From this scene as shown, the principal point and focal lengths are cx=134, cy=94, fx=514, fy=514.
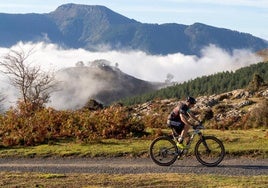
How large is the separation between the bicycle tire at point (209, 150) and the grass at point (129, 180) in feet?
6.25

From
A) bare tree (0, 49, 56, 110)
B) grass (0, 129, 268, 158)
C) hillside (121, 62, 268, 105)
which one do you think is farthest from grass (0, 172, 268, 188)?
hillside (121, 62, 268, 105)

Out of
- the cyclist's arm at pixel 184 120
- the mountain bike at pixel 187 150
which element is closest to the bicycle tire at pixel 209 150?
the mountain bike at pixel 187 150

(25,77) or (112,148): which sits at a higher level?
(25,77)

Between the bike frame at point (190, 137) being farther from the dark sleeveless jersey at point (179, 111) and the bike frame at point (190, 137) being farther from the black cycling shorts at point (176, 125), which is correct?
the dark sleeveless jersey at point (179, 111)

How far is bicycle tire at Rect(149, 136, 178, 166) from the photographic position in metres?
17.1

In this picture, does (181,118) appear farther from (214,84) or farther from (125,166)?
(214,84)

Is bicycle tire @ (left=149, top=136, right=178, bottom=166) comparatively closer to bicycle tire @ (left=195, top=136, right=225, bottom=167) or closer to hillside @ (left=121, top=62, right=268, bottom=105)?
bicycle tire @ (left=195, top=136, right=225, bottom=167)

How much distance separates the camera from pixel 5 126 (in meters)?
23.9

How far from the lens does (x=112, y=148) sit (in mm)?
19828

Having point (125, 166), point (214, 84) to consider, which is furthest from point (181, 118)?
point (214, 84)

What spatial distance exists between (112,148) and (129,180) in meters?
5.41

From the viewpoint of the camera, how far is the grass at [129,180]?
13.9m

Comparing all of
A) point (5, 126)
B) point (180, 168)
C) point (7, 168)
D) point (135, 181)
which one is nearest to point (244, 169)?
point (180, 168)

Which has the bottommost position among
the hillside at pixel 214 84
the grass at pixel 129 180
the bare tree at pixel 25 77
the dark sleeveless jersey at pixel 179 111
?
the grass at pixel 129 180
